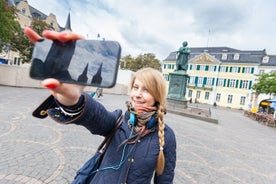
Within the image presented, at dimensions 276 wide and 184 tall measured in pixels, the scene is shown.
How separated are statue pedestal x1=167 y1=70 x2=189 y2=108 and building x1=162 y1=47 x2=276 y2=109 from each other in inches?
1254

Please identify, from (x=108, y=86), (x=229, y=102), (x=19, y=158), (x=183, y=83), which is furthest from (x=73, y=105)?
(x=229, y=102)

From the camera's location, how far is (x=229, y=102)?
46.5 metres

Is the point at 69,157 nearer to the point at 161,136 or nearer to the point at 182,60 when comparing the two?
the point at 161,136

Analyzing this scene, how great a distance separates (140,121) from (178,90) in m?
16.2

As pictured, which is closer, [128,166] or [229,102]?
[128,166]

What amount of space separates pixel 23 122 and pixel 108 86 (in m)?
6.61

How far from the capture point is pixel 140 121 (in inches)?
59.6

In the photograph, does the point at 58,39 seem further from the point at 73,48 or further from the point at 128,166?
the point at 128,166

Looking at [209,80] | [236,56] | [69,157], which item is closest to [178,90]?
[69,157]

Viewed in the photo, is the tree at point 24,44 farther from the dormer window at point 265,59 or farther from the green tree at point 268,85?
the dormer window at point 265,59

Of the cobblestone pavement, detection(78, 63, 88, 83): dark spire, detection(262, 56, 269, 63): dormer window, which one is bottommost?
the cobblestone pavement

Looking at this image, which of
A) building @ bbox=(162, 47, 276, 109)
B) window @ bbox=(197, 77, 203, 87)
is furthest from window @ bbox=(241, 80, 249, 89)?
window @ bbox=(197, 77, 203, 87)

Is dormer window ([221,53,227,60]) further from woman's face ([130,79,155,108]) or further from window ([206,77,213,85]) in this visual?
woman's face ([130,79,155,108])

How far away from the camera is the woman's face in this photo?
1496mm
